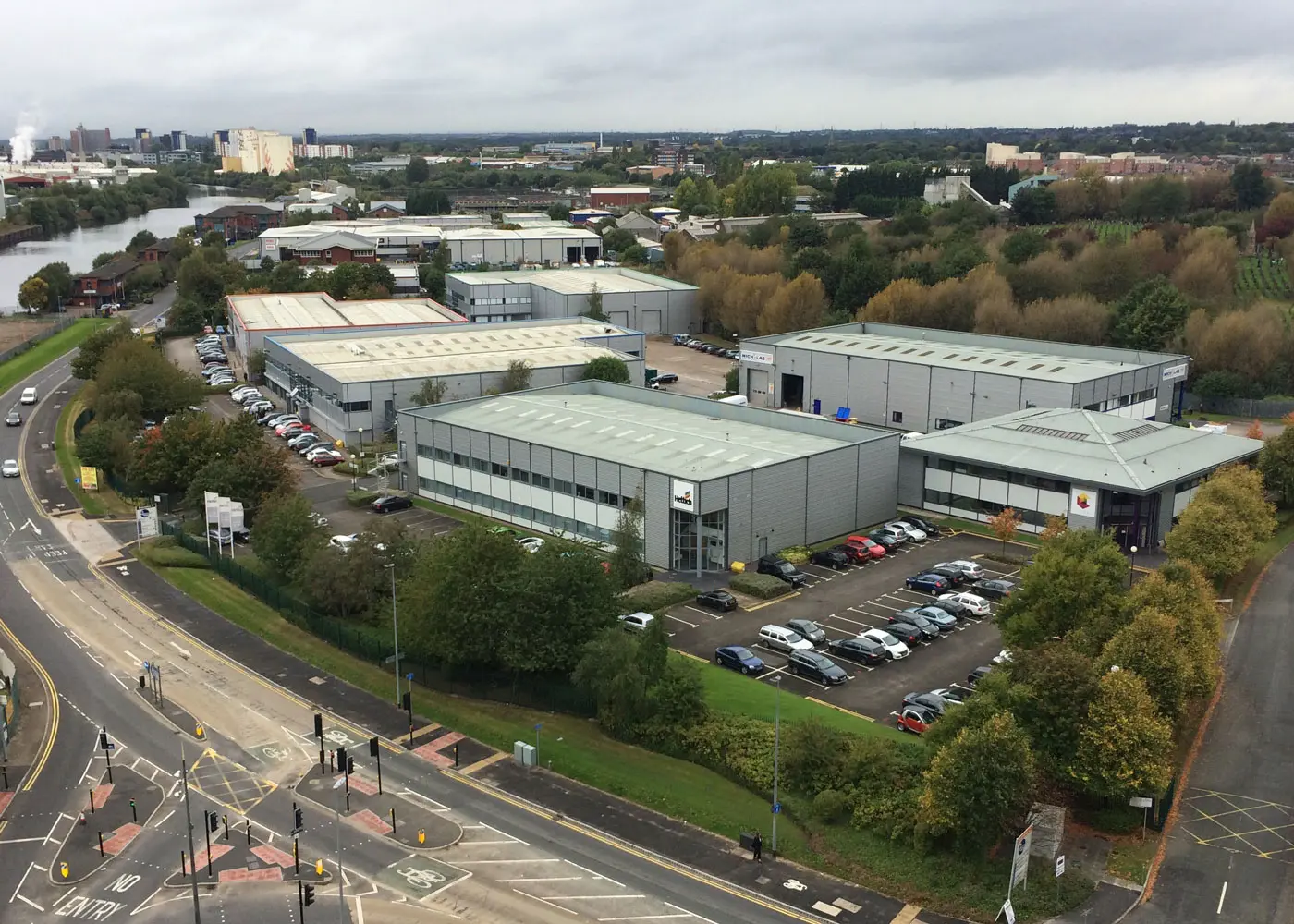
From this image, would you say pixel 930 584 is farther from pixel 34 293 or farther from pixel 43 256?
pixel 43 256

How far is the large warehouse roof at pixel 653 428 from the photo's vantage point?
44.0 metres

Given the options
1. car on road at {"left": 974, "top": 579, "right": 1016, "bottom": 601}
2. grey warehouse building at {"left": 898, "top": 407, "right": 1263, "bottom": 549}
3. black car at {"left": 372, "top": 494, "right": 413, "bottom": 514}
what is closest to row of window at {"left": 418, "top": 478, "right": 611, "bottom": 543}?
black car at {"left": 372, "top": 494, "right": 413, "bottom": 514}

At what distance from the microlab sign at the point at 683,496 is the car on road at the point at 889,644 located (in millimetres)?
8390

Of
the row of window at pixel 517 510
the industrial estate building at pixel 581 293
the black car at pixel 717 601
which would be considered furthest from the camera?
the industrial estate building at pixel 581 293

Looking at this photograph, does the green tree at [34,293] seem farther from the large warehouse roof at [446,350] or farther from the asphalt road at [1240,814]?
the asphalt road at [1240,814]

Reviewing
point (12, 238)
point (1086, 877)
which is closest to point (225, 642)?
point (1086, 877)

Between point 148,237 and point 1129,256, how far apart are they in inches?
4455

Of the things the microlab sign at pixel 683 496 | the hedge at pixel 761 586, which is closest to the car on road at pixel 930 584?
the hedge at pixel 761 586

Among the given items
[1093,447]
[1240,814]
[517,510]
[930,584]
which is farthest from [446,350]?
[1240,814]

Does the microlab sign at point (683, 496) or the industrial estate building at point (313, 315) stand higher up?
the industrial estate building at point (313, 315)

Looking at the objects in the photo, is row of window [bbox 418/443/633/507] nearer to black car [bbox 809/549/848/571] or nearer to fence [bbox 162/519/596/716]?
black car [bbox 809/549/848/571]

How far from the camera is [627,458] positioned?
145ft

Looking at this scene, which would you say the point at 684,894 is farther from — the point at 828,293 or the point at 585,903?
the point at 828,293

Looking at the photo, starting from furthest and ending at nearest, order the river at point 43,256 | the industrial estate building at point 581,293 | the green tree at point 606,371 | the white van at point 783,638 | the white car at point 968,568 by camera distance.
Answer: the river at point 43,256 → the industrial estate building at point 581,293 → the green tree at point 606,371 → the white car at point 968,568 → the white van at point 783,638
